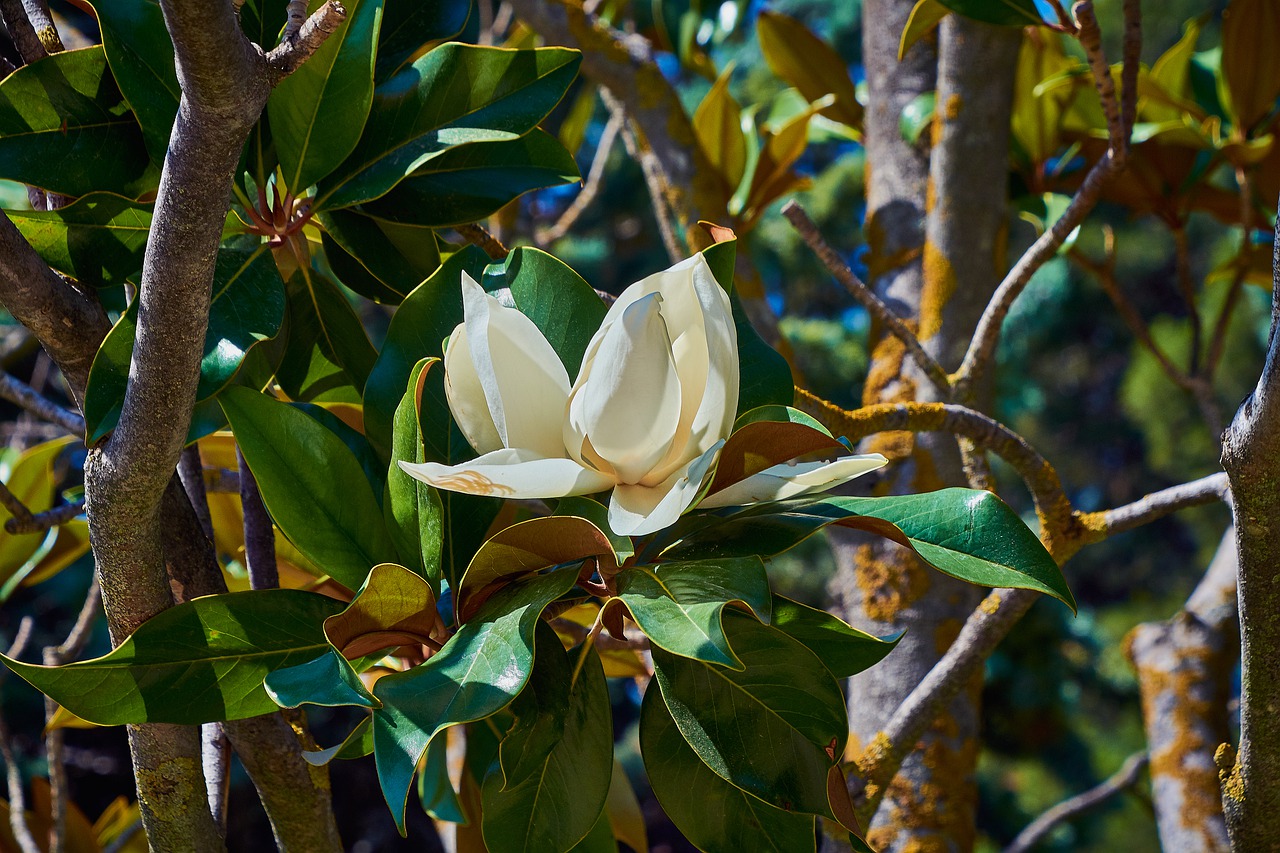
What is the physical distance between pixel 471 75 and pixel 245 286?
0.60 ft

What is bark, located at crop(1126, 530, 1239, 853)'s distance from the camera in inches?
45.9

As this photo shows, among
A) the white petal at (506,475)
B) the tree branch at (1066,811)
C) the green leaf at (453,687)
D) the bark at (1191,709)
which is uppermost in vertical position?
the white petal at (506,475)

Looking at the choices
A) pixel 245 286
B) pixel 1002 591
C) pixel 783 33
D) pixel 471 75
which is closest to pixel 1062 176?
pixel 783 33

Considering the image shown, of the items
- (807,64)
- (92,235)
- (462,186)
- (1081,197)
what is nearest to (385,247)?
(462,186)

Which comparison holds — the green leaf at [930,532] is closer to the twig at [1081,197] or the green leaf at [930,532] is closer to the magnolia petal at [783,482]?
the magnolia petal at [783,482]

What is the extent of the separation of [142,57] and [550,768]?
1.38ft

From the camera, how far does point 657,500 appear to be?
45 cm

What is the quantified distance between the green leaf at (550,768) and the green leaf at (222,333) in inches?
8.7

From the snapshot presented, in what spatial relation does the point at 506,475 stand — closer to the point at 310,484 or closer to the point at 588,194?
the point at 310,484

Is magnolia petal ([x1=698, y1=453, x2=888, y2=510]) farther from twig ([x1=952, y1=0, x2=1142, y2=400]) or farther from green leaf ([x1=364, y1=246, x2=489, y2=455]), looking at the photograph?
twig ([x1=952, y1=0, x2=1142, y2=400])

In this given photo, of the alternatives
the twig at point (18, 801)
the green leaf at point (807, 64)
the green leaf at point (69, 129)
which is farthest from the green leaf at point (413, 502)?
the green leaf at point (807, 64)

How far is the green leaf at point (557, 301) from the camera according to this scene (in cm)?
53

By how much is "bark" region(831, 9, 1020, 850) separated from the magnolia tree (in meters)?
0.25

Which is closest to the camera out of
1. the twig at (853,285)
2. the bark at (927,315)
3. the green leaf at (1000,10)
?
the twig at (853,285)
